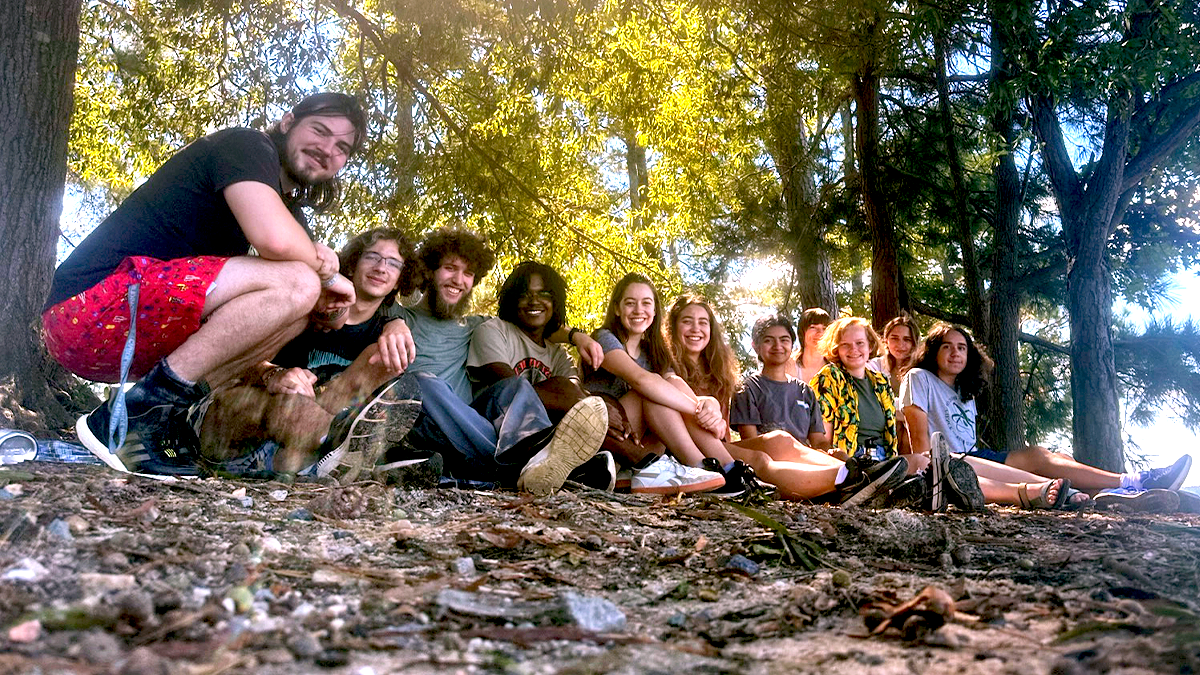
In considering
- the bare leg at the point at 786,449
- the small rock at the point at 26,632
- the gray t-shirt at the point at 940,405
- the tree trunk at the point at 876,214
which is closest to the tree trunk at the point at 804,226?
the tree trunk at the point at 876,214

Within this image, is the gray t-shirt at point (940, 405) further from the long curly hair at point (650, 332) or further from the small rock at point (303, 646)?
the small rock at point (303, 646)

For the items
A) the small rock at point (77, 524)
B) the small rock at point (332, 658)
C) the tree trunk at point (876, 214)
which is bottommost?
the small rock at point (332, 658)

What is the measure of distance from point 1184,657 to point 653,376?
2.86 m

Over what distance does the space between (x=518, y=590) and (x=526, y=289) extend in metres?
2.78

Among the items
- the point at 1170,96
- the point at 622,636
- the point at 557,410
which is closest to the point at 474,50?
the point at 557,410

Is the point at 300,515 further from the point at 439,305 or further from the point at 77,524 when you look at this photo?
the point at 439,305

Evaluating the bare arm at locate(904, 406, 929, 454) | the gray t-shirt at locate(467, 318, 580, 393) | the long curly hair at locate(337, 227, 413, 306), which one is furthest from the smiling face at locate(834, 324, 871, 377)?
the long curly hair at locate(337, 227, 413, 306)

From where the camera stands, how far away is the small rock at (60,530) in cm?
150

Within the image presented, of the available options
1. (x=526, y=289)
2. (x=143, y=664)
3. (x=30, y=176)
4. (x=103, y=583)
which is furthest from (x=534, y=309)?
(x=143, y=664)

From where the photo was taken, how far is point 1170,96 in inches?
231

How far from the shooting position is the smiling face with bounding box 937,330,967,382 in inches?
202

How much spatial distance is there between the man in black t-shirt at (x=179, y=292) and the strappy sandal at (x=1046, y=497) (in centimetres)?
350

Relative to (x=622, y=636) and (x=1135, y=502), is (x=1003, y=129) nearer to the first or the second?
(x=1135, y=502)

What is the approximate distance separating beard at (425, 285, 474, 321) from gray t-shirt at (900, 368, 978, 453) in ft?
9.01
